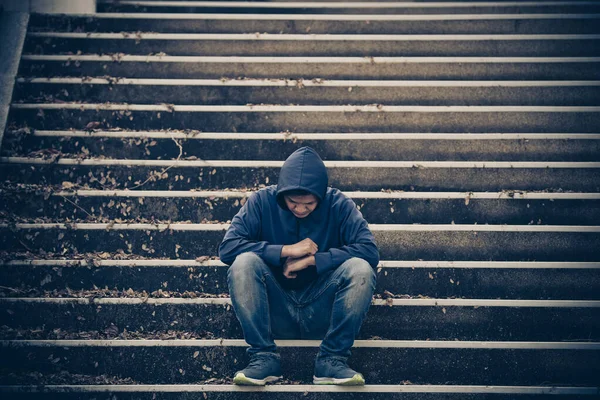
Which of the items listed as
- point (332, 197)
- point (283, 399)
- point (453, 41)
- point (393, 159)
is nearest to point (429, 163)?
point (393, 159)

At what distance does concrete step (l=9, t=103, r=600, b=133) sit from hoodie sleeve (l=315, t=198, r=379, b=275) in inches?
52.2

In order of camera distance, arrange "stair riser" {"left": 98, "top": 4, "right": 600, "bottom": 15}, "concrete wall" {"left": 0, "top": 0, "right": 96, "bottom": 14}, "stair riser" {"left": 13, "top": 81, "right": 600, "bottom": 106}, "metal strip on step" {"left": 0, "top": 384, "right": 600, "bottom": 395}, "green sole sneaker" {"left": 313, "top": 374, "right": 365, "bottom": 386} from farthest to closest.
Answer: "stair riser" {"left": 98, "top": 4, "right": 600, "bottom": 15}, "concrete wall" {"left": 0, "top": 0, "right": 96, "bottom": 14}, "stair riser" {"left": 13, "top": 81, "right": 600, "bottom": 106}, "metal strip on step" {"left": 0, "top": 384, "right": 600, "bottom": 395}, "green sole sneaker" {"left": 313, "top": 374, "right": 365, "bottom": 386}

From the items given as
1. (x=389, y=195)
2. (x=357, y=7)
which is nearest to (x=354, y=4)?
(x=357, y=7)

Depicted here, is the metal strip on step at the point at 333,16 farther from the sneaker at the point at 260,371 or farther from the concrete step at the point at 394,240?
the sneaker at the point at 260,371

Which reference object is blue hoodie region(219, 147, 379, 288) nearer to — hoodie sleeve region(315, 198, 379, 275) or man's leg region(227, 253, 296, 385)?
hoodie sleeve region(315, 198, 379, 275)

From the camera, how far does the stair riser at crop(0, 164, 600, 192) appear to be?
13.2 ft

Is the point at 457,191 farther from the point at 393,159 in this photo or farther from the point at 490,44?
the point at 490,44

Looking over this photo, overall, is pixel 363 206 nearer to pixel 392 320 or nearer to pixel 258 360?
pixel 392 320

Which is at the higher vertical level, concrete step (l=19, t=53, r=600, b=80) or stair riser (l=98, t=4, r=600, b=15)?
stair riser (l=98, t=4, r=600, b=15)

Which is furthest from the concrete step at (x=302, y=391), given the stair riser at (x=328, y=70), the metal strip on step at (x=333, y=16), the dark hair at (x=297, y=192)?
the metal strip on step at (x=333, y=16)

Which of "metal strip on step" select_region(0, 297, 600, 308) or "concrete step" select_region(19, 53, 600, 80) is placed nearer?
"metal strip on step" select_region(0, 297, 600, 308)

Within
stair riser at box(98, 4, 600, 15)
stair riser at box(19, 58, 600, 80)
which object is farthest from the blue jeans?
stair riser at box(98, 4, 600, 15)

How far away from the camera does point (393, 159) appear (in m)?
4.27

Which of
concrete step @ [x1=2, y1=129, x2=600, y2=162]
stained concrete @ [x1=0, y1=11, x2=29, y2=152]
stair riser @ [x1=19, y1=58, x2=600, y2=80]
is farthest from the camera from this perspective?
stair riser @ [x1=19, y1=58, x2=600, y2=80]
